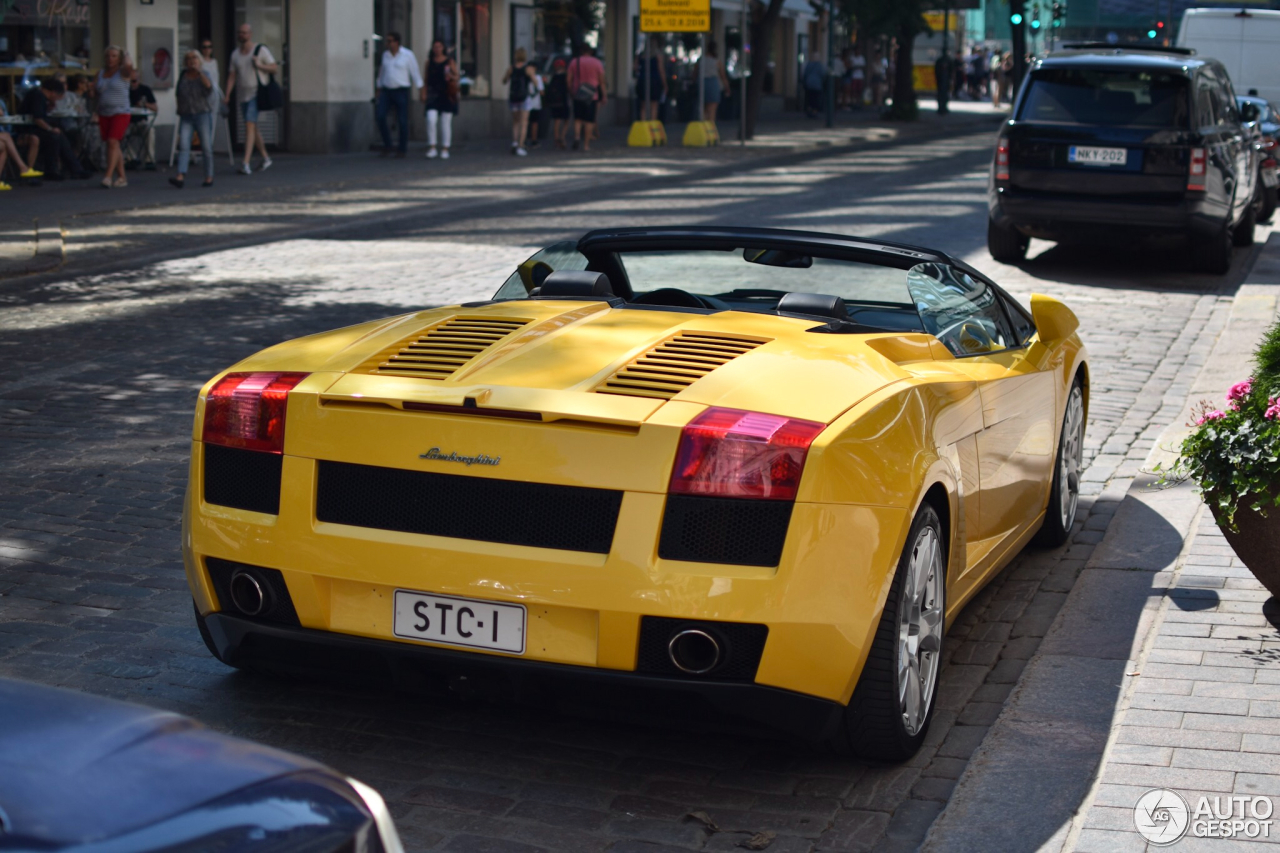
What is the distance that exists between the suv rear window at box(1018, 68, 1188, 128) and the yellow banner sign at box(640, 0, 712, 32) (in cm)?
1688

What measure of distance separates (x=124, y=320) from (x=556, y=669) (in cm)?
831

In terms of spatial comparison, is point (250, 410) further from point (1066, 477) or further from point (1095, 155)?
point (1095, 155)

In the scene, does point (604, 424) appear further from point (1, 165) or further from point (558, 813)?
point (1, 165)

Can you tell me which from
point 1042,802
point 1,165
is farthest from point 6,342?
point 1,165

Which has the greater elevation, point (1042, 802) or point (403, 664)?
point (403, 664)

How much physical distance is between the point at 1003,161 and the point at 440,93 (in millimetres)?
14726

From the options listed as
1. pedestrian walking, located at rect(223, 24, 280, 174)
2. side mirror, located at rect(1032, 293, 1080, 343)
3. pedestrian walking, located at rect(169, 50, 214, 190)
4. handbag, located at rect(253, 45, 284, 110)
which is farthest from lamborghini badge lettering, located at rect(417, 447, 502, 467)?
handbag, located at rect(253, 45, 284, 110)

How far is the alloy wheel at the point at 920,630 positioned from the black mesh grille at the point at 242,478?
1494 mm

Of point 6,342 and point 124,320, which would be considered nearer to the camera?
point 6,342

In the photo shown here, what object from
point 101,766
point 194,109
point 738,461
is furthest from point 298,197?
point 101,766

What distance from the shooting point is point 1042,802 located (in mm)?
3654

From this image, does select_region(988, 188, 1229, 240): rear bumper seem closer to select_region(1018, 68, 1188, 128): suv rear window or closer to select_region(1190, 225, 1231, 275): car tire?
select_region(1190, 225, 1231, 275): car tire

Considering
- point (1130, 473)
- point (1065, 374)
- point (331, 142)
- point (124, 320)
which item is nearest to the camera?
point (1065, 374)

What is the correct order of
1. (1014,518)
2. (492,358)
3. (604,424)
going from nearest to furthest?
(604,424)
(492,358)
(1014,518)
